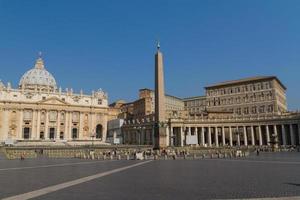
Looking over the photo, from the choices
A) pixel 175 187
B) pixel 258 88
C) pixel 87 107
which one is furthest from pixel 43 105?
pixel 175 187

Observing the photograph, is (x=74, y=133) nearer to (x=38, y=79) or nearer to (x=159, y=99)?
(x=38, y=79)

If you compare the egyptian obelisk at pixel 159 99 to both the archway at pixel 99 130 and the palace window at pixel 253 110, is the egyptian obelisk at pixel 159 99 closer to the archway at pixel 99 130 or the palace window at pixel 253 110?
the palace window at pixel 253 110

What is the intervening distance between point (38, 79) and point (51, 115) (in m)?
21.4

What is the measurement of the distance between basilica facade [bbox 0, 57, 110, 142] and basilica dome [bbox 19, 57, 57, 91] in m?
1.99

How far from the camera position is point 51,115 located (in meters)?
86.6

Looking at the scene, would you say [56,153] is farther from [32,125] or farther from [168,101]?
[168,101]

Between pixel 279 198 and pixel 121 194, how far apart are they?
4.48 meters

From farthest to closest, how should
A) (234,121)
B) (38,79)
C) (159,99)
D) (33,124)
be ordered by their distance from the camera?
1. (38,79)
2. (33,124)
3. (234,121)
4. (159,99)

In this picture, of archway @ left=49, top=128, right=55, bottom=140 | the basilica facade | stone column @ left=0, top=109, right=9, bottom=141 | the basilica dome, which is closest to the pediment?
Result: the basilica facade

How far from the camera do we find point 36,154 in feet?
130

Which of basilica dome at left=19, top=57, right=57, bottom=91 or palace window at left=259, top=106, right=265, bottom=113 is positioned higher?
basilica dome at left=19, top=57, right=57, bottom=91

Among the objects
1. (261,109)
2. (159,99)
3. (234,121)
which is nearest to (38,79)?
(234,121)

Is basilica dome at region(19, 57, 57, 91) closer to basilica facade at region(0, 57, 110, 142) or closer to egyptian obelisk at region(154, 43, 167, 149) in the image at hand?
basilica facade at region(0, 57, 110, 142)

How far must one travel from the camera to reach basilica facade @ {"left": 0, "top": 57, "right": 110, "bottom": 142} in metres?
81.1
